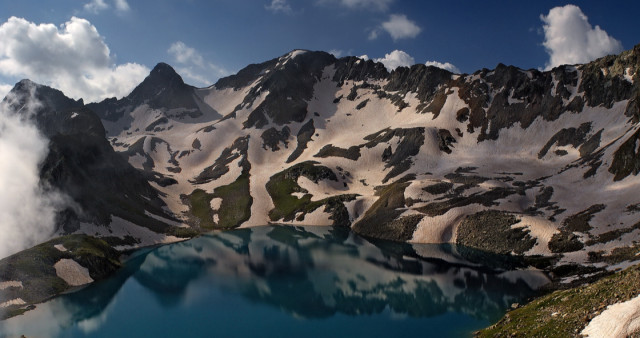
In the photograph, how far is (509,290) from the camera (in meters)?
72.6

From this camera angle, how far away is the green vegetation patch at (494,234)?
98500 millimetres

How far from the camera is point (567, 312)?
43.3 m

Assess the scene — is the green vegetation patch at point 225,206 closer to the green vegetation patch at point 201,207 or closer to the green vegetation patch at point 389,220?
the green vegetation patch at point 201,207

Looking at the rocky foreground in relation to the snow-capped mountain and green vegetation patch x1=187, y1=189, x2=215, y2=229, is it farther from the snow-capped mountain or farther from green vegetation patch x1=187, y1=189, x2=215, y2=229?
green vegetation patch x1=187, y1=189, x2=215, y2=229

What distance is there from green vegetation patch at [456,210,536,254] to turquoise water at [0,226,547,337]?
479 cm

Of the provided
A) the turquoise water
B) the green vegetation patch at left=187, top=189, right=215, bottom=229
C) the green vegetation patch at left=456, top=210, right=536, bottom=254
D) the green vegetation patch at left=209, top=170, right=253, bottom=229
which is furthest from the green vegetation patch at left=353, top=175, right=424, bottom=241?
the green vegetation patch at left=187, top=189, right=215, bottom=229

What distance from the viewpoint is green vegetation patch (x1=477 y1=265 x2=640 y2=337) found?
126 ft

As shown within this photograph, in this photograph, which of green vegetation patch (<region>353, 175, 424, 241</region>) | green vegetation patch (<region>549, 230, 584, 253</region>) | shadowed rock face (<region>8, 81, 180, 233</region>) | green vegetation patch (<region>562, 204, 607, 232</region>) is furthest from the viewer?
green vegetation patch (<region>353, 175, 424, 241</region>)

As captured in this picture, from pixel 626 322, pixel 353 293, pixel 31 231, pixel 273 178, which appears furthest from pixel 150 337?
pixel 273 178

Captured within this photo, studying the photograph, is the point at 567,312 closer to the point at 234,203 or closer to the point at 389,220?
the point at 389,220

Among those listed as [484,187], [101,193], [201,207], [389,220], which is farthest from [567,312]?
[201,207]

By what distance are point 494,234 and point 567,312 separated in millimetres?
65205

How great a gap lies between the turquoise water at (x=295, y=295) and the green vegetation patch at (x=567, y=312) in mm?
8015

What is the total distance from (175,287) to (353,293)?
36550 mm
